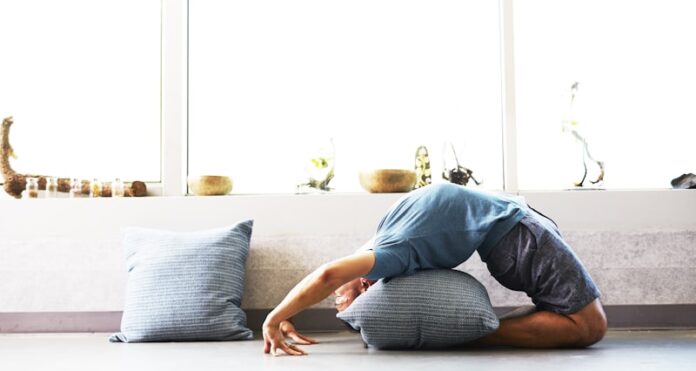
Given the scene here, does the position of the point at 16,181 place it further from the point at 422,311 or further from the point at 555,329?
the point at 555,329

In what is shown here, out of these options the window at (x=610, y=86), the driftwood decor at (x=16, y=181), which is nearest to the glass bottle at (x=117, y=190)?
the driftwood decor at (x=16, y=181)

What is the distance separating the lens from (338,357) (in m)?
2.78

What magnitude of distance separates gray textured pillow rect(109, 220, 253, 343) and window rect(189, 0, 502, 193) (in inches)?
30.6

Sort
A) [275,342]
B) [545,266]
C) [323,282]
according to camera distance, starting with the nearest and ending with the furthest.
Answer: [323,282] < [275,342] < [545,266]

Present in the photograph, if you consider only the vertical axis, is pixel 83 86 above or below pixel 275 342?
above

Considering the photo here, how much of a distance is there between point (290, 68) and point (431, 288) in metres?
2.00

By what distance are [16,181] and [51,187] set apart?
7.9 inches

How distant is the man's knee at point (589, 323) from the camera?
2920 mm

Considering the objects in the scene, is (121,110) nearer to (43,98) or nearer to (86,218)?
(43,98)

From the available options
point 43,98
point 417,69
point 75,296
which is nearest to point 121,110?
point 43,98

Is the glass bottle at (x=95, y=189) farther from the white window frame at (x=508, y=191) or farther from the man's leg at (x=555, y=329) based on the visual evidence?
the man's leg at (x=555, y=329)

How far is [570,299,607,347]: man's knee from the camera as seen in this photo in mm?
2920

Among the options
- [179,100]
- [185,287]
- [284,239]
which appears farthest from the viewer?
[179,100]

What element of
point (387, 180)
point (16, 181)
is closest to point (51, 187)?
point (16, 181)
